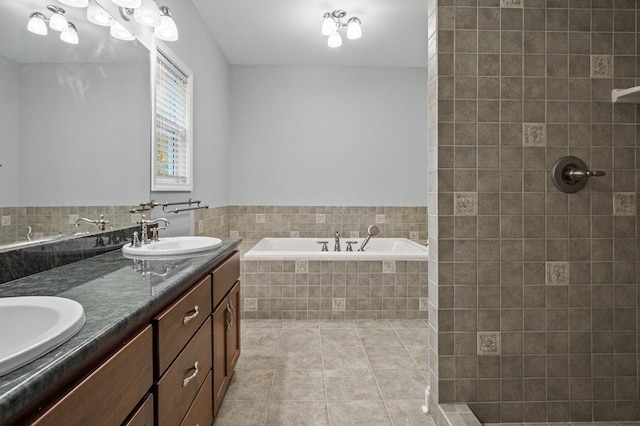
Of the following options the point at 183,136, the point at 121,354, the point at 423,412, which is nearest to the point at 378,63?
the point at 183,136

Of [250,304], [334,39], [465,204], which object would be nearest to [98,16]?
[465,204]

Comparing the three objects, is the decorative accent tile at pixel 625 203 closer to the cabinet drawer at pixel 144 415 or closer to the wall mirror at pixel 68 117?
the cabinet drawer at pixel 144 415

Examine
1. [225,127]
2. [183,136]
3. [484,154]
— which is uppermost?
[225,127]

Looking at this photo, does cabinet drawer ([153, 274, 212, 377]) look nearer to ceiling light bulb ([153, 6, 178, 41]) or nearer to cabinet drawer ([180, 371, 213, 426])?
cabinet drawer ([180, 371, 213, 426])

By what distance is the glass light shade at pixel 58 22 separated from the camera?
137 centimetres

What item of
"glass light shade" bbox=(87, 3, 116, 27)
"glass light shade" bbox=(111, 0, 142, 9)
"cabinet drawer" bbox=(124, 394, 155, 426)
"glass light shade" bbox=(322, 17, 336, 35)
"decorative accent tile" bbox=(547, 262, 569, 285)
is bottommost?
"cabinet drawer" bbox=(124, 394, 155, 426)

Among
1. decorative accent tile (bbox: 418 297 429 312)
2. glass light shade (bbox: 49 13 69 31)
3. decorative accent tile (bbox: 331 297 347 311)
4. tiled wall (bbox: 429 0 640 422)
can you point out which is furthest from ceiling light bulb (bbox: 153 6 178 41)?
decorative accent tile (bbox: 418 297 429 312)

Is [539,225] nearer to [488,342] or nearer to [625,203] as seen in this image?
[625,203]

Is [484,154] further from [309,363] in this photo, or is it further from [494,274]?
[309,363]

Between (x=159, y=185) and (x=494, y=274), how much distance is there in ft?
6.47

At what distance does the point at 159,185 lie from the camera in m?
2.34

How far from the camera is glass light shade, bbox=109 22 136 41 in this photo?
1.78 m

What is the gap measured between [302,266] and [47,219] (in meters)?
1.98

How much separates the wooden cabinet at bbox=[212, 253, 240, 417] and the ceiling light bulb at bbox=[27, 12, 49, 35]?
109 cm
